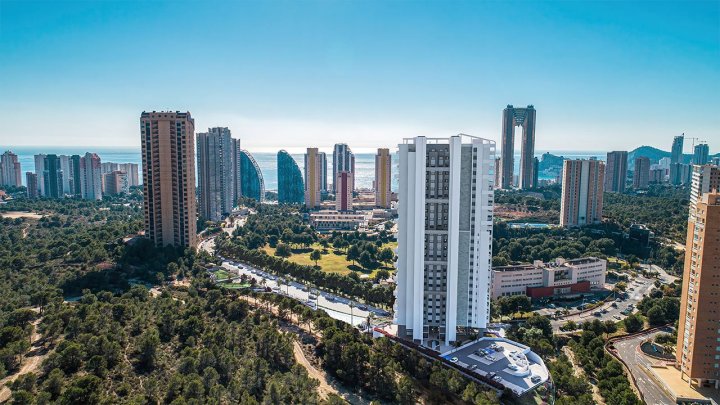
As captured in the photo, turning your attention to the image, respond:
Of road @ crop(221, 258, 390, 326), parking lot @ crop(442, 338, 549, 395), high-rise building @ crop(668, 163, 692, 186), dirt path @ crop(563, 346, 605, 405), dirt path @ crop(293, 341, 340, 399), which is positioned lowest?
dirt path @ crop(563, 346, 605, 405)

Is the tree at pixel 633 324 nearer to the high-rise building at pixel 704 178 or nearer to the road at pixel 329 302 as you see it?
the high-rise building at pixel 704 178

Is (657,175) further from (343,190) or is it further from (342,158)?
(343,190)

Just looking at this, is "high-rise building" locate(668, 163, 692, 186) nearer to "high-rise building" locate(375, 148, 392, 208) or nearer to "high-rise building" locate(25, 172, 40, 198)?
"high-rise building" locate(375, 148, 392, 208)

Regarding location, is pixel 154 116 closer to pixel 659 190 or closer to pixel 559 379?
pixel 559 379

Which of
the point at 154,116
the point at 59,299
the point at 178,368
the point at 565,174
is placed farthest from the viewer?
the point at 565,174

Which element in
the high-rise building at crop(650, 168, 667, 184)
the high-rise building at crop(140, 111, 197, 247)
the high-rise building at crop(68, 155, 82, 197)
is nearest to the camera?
the high-rise building at crop(140, 111, 197, 247)

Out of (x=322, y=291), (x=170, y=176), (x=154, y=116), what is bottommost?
(x=322, y=291)

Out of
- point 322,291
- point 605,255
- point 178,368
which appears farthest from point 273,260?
point 605,255

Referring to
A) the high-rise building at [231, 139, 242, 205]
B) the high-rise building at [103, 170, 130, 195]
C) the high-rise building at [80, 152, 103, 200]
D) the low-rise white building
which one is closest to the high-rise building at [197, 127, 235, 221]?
the high-rise building at [231, 139, 242, 205]
